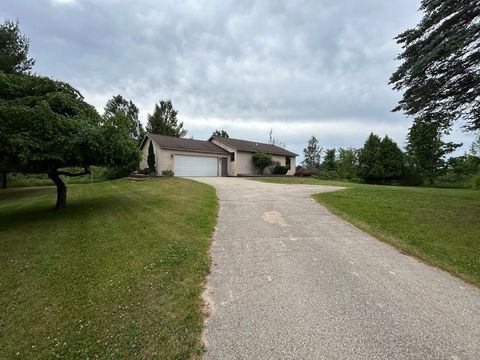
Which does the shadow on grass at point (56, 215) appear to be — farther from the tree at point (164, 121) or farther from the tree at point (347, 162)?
the tree at point (347, 162)

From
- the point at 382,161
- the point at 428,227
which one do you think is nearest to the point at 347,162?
the point at 382,161

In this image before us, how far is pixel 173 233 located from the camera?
5.26 meters

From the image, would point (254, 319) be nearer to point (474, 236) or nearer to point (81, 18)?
point (474, 236)

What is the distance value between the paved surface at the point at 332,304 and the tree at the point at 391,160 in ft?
80.3

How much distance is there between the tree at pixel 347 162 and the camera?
34016 millimetres

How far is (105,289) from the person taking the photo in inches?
122

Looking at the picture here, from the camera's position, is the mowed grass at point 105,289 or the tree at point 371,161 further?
the tree at point 371,161

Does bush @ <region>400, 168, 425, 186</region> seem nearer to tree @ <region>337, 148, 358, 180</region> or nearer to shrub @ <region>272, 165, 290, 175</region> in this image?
tree @ <region>337, 148, 358, 180</region>

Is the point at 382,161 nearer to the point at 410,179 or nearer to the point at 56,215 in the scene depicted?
the point at 410,179

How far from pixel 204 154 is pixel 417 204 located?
719 inches

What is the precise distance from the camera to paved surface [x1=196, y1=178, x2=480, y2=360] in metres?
2.08

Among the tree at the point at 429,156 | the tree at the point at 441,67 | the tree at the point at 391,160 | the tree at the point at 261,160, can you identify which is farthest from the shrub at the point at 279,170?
the tree at the point at 441,67

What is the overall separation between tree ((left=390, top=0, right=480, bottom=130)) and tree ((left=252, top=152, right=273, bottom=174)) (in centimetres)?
1734

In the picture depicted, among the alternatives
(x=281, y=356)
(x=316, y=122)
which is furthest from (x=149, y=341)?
(x=316, y=122)
